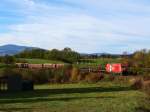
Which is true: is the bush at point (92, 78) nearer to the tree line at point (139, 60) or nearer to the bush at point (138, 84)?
the bush at point (138, 84)

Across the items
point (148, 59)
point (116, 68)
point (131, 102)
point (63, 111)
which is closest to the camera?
point (63, 111)

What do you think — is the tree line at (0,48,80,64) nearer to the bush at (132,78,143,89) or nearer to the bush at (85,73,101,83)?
the bush at (85,73,101,83)

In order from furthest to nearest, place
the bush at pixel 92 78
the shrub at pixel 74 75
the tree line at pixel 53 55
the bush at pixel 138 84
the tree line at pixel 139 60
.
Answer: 1. the tree line at pixel 53 55
2. the tree line at pixel 139 60
3. the shrub at pixel 74 75
4. the bush at pixel 92 78
5. the bush at pixel 138 84

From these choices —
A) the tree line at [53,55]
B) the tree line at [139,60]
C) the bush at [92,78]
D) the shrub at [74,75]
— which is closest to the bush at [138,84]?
the bush at [92,78]

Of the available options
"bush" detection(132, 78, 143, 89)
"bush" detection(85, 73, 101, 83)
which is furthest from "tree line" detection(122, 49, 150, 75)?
"bush" detection(132, 78, 143, 89)

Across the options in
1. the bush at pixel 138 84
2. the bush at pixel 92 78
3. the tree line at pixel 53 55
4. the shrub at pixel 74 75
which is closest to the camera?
the bush at pixel 138 84

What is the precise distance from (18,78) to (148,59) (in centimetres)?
3342

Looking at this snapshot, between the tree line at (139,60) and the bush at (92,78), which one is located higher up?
the tree line at (139,60)

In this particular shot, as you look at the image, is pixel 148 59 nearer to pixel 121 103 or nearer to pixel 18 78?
pixel 18 78

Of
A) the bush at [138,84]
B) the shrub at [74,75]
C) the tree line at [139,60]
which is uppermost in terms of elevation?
the tree line at [139,60]

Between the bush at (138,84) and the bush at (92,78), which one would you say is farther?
the bush at (92,78)

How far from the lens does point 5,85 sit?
1636 inches

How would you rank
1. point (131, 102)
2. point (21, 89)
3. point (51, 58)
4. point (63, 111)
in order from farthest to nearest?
point (51, 58), point (21, 89), point (131, 102), point (63, 111)

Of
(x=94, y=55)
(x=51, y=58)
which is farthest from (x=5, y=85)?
(x=94, y=55)
